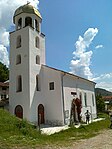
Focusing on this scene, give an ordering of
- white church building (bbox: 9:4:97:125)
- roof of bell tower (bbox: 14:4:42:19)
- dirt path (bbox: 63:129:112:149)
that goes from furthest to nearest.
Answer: roof of bell tower (bbox: 14:4:42:19) < white church building (bbox: 9:4:97:125) < dirt path (bbox: 63:129:112:149)

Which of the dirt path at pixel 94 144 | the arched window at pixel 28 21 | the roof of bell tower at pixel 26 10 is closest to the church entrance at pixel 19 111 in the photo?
the arched window at pixel 28 21

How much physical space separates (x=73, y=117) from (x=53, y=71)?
21.1 feet

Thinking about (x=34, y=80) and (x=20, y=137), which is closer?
(x=20, y=137)

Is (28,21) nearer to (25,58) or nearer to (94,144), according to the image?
(25,58)

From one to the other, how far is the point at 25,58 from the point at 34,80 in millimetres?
2864

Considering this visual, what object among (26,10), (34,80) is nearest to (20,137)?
(34,80)

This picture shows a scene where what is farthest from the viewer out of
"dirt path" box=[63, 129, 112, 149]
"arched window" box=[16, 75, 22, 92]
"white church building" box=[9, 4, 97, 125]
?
"arched window" box=[16, 75, 22, 92]

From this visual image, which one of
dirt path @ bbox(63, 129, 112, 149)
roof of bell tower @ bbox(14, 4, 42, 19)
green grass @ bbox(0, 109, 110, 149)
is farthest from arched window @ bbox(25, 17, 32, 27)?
dirt path @ bbox(63, 129, 112, 149)

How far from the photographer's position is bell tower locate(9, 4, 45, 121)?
2436 centimetres

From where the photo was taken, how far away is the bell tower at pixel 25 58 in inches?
959

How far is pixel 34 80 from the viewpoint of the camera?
25.1m

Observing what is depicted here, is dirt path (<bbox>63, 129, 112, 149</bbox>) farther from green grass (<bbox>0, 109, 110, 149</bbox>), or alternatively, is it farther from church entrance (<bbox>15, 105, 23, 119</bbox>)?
church entrance (<bbox>15, 105, 23, 119</bbox>)

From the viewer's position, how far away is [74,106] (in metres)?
26.9

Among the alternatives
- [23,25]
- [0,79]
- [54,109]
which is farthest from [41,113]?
[0,79]
